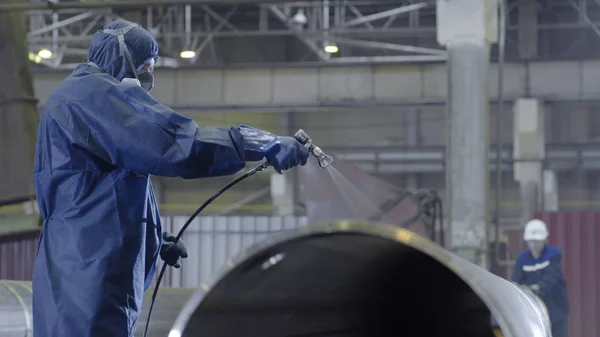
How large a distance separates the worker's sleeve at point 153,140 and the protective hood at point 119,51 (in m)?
0.23

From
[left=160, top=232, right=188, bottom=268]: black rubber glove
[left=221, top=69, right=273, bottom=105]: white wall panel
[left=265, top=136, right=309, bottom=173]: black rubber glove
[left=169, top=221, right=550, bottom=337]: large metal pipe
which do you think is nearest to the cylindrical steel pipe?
[left=169, top=221, right=550, bottom=337]: large metal pipe

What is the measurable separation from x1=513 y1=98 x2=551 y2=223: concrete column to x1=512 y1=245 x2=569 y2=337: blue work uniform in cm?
1072

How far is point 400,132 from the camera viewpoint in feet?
87.8

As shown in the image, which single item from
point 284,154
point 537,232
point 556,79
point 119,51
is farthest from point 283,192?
point 284,154

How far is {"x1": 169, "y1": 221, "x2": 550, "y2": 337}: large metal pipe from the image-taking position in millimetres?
2814

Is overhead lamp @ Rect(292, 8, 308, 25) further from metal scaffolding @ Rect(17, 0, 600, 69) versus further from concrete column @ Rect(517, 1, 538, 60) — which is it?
concrete column @ Rect(517, 1, 538, 60)

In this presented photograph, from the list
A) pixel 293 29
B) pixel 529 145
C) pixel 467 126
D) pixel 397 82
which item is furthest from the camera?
pixel 529 145

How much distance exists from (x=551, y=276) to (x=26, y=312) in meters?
6.58

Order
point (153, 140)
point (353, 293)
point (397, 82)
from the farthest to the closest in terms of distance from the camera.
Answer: point (397, 82)
point (353, 293)
point (153, 140)

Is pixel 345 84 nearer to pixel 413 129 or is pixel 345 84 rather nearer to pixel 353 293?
pixel 413 129

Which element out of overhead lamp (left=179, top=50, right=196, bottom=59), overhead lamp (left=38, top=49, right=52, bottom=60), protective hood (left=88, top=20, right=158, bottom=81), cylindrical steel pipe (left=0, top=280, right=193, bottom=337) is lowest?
cylindrical steel pipe (left=0, top=280, right=193, bottom=337)

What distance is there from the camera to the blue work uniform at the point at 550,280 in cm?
978

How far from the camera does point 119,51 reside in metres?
3.08

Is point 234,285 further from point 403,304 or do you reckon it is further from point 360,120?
point 360,120
